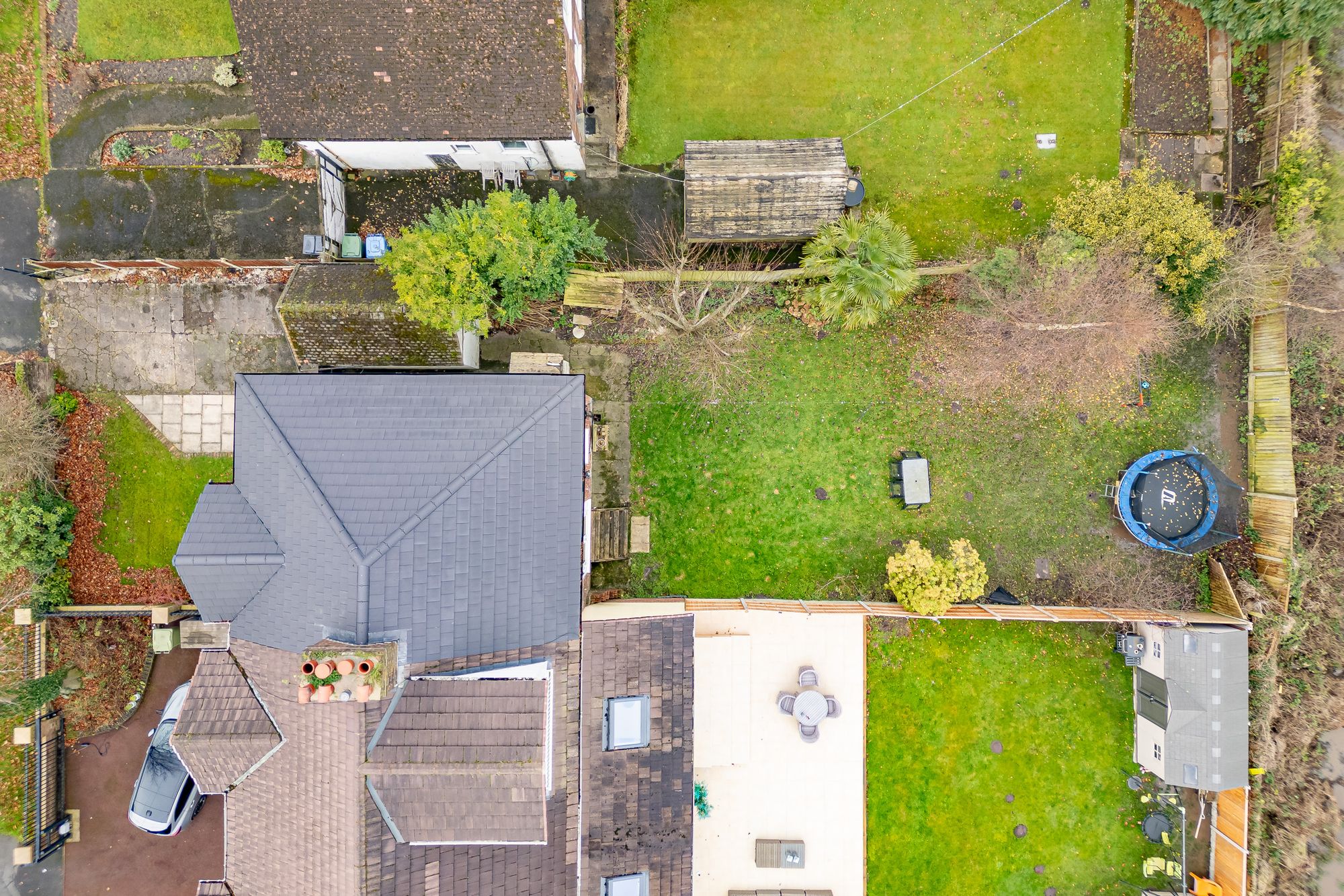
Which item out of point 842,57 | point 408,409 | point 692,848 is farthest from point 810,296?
point 692,848

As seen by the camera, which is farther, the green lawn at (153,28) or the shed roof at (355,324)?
the green lawn at (153,28)

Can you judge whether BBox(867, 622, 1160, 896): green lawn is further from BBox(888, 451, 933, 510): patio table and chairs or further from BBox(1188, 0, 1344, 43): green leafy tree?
BBox(1188, 0, 1344, 43): green leafy tree

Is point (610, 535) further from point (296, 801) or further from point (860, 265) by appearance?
point (860, 265)

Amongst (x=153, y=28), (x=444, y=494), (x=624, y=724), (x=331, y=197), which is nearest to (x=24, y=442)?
(x=331, y=197)

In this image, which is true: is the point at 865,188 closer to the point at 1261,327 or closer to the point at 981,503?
the point at 981,503

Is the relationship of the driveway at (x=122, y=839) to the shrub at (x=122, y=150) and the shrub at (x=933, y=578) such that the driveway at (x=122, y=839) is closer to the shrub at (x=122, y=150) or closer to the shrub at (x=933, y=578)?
the shrub at (x=122, y=150)

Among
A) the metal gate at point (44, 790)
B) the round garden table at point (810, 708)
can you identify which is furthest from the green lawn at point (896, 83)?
the metal gate at point (44, 790)

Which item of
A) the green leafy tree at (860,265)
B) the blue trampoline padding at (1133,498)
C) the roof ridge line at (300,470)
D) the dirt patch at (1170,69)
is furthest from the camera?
the dirt patch at (1170,69)
